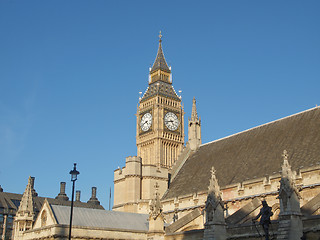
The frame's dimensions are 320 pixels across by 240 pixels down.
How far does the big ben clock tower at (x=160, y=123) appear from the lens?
76.8 metres

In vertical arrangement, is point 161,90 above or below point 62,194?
above

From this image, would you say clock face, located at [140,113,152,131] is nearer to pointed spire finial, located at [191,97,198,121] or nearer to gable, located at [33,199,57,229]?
pointed spire finial, located at [191,97,198,121]

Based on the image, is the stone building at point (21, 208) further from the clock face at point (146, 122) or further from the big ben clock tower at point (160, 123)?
the clock face at point (146, 122)

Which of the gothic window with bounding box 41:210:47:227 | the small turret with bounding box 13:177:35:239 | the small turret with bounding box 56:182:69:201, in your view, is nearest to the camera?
the gothic window with bounding box 41:210:47:227

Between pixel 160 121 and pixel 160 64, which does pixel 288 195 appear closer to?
pixel 160 121

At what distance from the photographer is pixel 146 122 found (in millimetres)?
79750

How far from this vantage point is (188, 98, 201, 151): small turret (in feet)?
181

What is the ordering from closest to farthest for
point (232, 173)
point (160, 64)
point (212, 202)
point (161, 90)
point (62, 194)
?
point (212, 202) → point (232, 173) → point (161, 90) → point (160, 64) → point (62, 194)

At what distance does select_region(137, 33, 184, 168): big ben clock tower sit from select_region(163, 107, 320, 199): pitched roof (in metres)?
24.5

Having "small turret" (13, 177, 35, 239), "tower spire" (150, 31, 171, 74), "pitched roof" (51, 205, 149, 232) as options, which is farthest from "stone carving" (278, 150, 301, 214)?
"tower spire" (150, 31, 171, 74)

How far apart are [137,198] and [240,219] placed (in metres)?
18.7

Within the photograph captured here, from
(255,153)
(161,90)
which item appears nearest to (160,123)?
(161,90)

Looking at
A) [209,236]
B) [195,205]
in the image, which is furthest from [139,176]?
[209,236]

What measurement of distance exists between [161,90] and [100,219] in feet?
146
